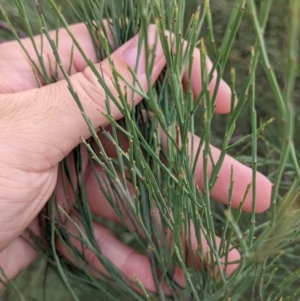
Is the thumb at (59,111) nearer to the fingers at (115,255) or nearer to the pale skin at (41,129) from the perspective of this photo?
the pale skin at (41,129)

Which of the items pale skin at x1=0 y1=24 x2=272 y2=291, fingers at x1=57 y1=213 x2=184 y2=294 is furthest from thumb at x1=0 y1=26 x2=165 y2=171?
fingers at x1=57 y1=213 x2=184 y2=294

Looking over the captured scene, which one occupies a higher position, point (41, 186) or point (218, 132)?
point (41, 186)

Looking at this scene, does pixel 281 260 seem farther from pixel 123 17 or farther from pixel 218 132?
pixel 123 17

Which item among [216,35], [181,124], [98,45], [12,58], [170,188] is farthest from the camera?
[216,35]

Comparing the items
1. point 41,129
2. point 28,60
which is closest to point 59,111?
point 41,129

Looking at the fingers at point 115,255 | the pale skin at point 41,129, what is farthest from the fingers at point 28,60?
the fingers at point 115,255

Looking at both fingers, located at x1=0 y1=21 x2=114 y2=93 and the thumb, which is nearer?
the thumb

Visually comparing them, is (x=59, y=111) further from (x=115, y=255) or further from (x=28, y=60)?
(x=115, y=255)

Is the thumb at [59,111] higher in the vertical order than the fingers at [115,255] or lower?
higher

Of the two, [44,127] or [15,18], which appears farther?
[15,18]

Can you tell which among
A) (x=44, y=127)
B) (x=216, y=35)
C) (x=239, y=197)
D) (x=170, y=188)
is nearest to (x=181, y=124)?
(x=170, y=188)

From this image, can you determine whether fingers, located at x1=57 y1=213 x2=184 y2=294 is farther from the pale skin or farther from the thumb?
the thumb
